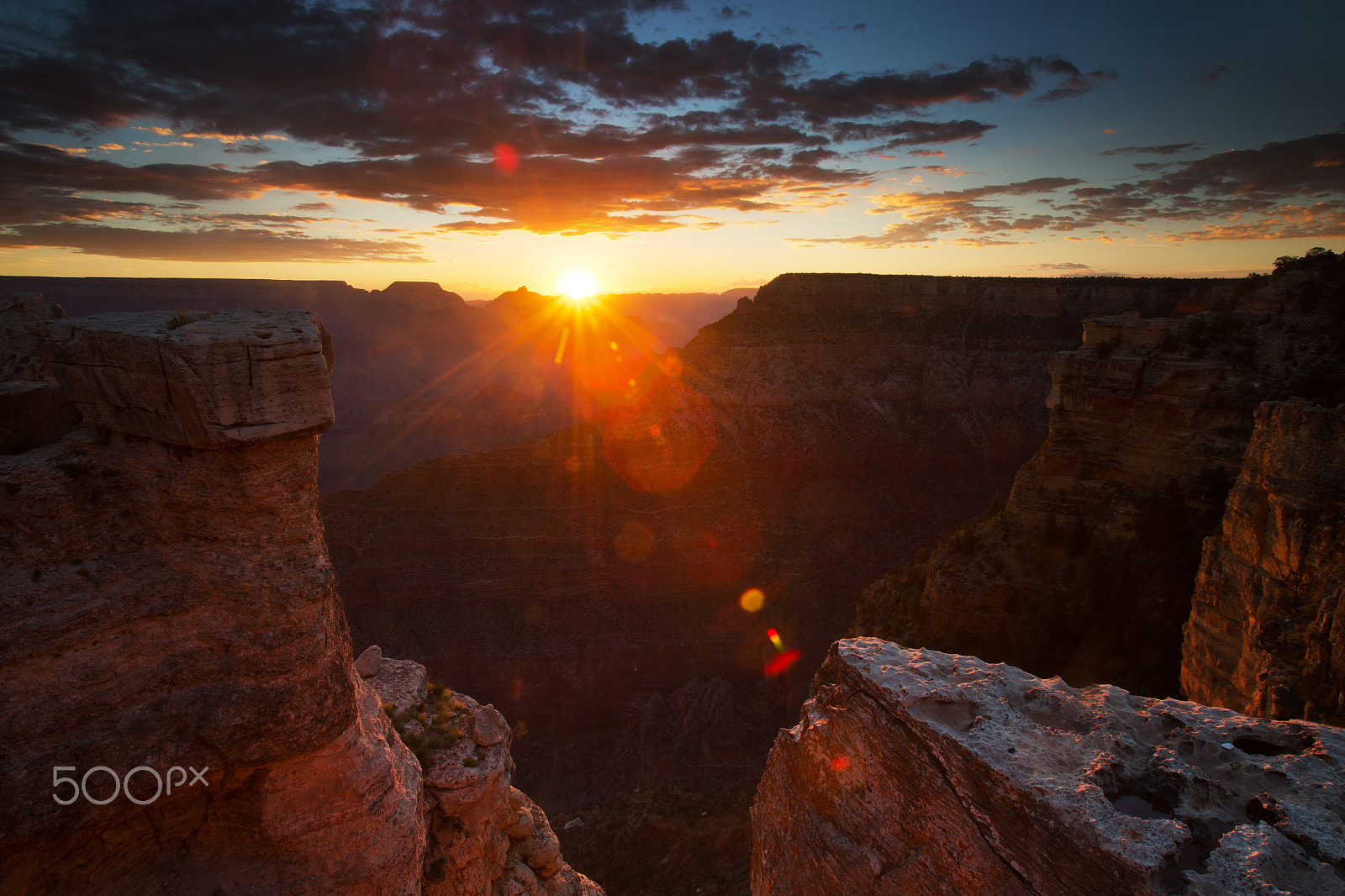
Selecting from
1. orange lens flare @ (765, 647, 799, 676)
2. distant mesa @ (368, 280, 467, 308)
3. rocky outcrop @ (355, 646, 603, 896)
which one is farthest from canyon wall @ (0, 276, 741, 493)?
rocky outcrop @ (355, 646, 603, 896)

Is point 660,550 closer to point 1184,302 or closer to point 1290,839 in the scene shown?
point 1290,839

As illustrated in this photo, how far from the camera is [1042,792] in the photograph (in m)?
5.11

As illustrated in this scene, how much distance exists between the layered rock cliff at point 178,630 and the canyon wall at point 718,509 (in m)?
17.0

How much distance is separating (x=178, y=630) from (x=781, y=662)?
25.0 metres

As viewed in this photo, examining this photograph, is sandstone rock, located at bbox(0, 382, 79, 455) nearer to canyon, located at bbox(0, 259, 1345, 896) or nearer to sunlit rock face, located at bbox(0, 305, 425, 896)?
canyon, located at bbox(0, 259, 1345, 896)

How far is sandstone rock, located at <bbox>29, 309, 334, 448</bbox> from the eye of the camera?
6242 mm

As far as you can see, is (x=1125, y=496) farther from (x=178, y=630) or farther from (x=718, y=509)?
(x=178, y=630)

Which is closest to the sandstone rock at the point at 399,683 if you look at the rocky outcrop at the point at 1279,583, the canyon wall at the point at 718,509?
the canyon wall at the point at 718,509

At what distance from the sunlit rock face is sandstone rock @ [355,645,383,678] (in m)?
Answer: 4.48

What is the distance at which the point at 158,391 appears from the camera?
6379mm

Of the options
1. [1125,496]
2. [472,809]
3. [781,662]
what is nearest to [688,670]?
[781,662]

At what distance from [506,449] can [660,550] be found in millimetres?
10472

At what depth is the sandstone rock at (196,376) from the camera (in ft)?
20.5

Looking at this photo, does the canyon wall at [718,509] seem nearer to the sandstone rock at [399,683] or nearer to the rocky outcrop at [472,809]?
the rocky outcrop at [472,809]
